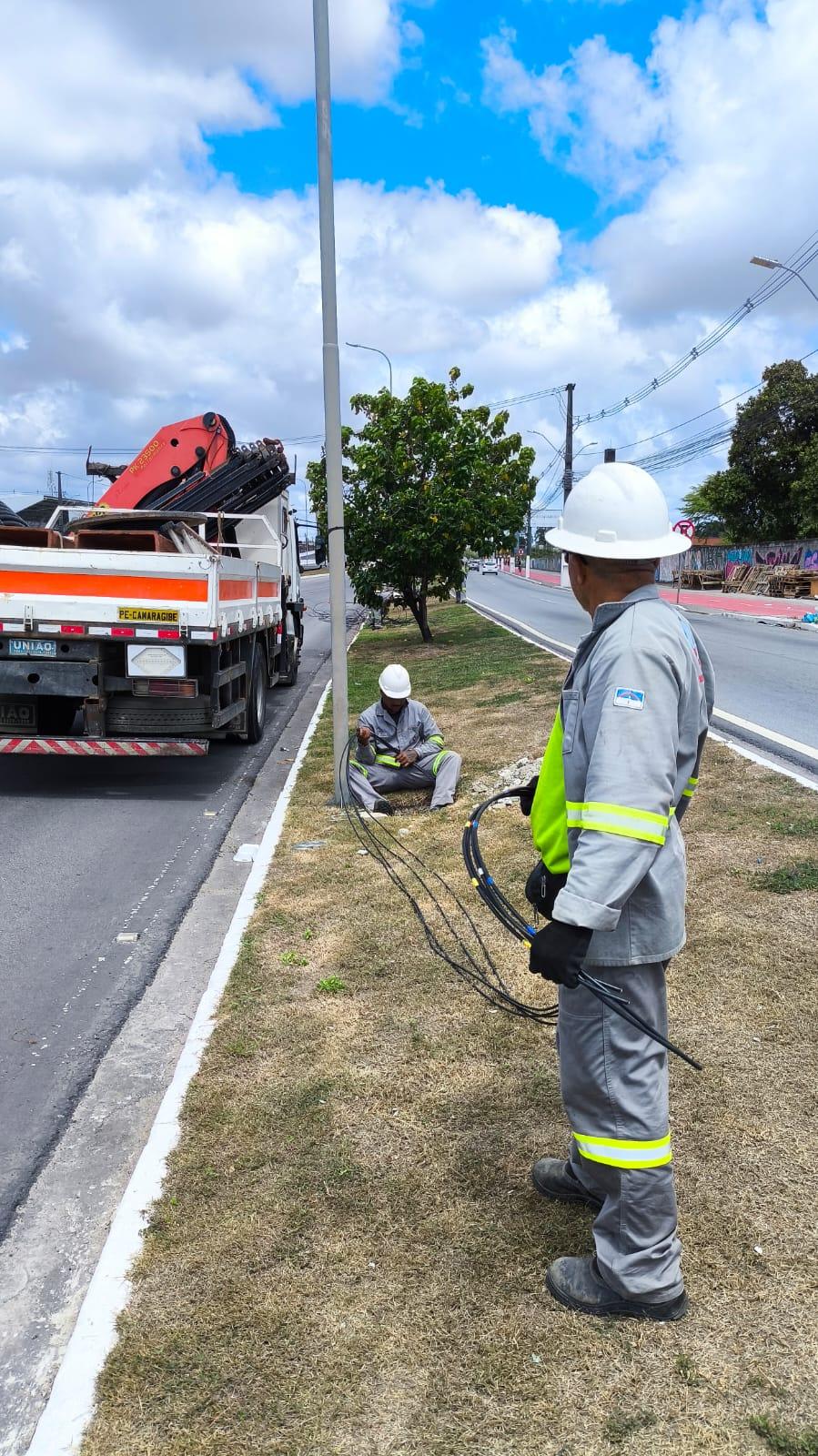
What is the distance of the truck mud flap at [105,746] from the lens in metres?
7.88

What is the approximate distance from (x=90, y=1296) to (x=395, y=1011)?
5.67 feet

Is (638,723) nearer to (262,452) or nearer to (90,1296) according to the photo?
(90,1296)

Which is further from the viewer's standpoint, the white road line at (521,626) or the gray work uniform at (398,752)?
the white road line at (521,626)

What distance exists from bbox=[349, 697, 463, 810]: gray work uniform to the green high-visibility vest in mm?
5201

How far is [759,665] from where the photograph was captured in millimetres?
14906

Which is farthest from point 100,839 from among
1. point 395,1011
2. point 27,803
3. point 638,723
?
point 638,723

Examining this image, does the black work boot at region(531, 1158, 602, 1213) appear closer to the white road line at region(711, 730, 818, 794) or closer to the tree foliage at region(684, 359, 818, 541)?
the white road line at region(711, 730, 818, 794)

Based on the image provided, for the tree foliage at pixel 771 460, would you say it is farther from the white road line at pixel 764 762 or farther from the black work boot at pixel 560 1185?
the black work boot at pixel 560 1185

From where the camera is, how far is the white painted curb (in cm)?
221

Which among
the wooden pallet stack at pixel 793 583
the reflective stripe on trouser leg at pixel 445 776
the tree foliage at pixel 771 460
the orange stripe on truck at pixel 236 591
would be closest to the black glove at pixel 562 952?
the reflective stripe on trouser leg at pixel 445 776

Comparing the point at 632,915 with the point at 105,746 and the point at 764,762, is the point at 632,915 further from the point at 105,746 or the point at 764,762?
the point at 105,746

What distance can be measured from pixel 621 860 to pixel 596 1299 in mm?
1096

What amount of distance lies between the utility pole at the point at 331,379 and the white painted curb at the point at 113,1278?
3513mm

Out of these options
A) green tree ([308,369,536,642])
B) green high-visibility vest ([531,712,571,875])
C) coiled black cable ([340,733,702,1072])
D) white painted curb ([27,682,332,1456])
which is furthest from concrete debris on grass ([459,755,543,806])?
green tree ([308,369,536,642])
